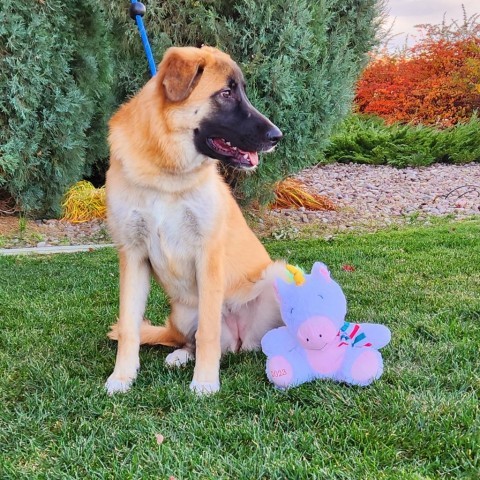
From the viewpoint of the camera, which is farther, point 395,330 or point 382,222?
point 382,222

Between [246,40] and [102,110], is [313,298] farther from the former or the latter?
[102,110]

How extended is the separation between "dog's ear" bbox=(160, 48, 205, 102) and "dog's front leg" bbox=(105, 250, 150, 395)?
81 cm

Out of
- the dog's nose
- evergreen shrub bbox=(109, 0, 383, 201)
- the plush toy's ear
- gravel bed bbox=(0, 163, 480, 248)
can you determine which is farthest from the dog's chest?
gravel bed bbox=(0, 163, 480, 248)

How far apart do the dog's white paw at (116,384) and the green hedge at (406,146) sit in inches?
403

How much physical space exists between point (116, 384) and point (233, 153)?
123 centimetres

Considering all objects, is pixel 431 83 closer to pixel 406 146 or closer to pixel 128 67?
pixel 406 146

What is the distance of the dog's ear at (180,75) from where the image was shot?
8.42 ft

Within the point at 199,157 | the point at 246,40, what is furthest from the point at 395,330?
the point at 246,40

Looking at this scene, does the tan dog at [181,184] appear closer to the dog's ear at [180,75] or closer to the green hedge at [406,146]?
the dog's ear at [180,75]

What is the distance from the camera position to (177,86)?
2.57 m

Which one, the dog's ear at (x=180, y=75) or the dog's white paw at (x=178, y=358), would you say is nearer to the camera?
the dog's ear at (x=180, y=75)

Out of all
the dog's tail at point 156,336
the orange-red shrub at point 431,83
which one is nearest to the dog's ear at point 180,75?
the dog's tail at point 156,336

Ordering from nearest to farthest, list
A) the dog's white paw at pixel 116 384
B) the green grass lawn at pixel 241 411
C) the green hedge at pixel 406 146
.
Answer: the green grass lawn at pixel 241 411, the dog's white paw at pixel 116 384, the green hedge at pixel 406 146

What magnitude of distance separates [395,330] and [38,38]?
5.58 m
